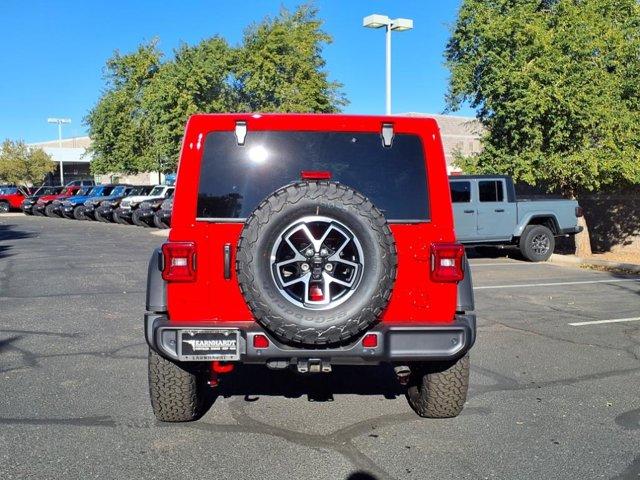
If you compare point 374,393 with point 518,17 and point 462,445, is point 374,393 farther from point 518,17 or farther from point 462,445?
point 518,17

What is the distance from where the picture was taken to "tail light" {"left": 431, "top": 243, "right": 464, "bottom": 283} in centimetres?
402

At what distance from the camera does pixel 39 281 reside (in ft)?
37.0

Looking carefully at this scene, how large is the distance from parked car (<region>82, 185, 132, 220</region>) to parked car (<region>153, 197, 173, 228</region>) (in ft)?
18.1

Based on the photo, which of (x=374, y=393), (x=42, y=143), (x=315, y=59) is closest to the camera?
(x=374, y=393)

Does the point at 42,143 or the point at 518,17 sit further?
the point at 42,143

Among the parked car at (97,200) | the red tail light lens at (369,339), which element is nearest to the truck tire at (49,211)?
the parked car at (97,200)

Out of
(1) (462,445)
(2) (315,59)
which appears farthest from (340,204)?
(2) (315,59)

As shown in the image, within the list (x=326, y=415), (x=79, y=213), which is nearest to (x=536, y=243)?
(x=326, y=415)

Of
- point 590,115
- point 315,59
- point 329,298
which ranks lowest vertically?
point 329,298

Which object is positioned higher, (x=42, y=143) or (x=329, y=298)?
(x=42, y=143)

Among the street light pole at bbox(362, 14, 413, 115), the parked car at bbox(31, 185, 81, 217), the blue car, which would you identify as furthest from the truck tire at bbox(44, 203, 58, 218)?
the street light pole at bbox(362, 14, 413, 115)

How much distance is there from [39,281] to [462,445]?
903cm

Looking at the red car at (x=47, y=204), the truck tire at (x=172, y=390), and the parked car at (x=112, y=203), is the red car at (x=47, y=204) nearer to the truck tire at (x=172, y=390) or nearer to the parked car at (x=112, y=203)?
the parked car at (x=112, y=203)

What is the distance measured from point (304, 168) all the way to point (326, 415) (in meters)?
1.75
